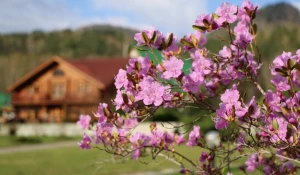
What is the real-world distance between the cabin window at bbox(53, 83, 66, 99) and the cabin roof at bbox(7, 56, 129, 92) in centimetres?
173

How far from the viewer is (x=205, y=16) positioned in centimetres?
204

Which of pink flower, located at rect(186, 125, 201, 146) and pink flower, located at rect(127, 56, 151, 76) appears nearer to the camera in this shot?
pink flower, located at rect(127, 56, 151, 76)

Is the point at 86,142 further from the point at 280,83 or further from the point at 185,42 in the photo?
the point at 280,83

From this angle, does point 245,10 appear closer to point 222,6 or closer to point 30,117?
point 222,6

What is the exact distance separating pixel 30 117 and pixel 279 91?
36.2 metres

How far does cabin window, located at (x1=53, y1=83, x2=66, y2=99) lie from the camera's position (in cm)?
3556

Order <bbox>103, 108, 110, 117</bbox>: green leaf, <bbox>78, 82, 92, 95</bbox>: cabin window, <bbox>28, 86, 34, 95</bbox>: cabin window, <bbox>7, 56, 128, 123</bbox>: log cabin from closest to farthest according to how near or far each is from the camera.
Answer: <bbox>103, 108, 110, 117</bbox>: green leaf
<bbox>7, 56, 128, 123</bbox>: log cabin
<bbox>78, 82, 92, 95</bbox>: cabin window
<bbox>28, 86, 34, 95</bbox>: cabin window

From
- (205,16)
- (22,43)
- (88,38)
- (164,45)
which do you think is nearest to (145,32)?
(164,45)

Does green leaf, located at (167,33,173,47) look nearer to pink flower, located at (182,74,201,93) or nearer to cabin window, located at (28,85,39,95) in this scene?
pink flower, located at (182,74,201,93)

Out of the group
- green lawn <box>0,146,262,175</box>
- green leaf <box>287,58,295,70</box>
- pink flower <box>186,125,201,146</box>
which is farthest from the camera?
green lawn <box>0,146,262,175</box>

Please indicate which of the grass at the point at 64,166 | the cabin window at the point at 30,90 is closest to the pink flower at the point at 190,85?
the grass at the point at 64,166

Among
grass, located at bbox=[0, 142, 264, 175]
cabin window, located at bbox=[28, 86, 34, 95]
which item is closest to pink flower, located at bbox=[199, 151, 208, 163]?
grass, located at bbox=[0, 142, 264, 175]

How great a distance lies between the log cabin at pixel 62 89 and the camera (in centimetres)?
3356

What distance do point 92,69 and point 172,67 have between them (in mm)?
34161
